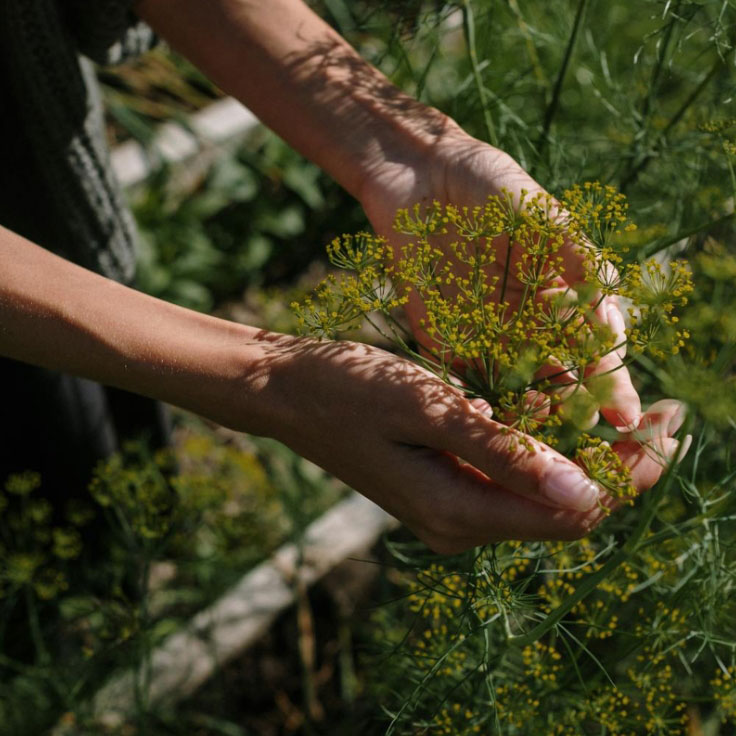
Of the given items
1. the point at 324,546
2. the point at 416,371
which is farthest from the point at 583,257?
the point at 324,546

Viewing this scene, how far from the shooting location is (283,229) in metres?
2.78

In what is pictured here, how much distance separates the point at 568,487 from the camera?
851mm

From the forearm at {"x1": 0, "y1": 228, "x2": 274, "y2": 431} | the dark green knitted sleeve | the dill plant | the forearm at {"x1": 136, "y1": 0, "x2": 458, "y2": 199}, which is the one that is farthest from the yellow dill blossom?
the dark green knitted sleeve

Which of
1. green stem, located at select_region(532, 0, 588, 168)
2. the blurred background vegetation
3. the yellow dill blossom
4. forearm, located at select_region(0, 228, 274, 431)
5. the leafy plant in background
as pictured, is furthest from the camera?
the leafy plant in background

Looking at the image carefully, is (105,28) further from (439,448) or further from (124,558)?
(124,558)

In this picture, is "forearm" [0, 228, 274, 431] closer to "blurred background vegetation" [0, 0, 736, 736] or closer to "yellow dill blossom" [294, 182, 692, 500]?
"yellow dill blossom" [294, 182, 692, 500]

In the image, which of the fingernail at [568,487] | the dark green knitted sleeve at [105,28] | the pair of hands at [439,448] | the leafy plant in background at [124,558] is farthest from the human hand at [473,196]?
the leafy plant in background at [124,558]

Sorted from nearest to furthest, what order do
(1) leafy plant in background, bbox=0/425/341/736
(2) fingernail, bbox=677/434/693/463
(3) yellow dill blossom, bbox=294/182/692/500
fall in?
(2) fingernail, bbox=677/434/693/463
(3) yellow dill blossom, bbox=294/182/692/500
(1) leafy plant in background, bbox=0/425/341/736

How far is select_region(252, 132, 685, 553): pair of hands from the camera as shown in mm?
871

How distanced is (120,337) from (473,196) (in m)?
0.52

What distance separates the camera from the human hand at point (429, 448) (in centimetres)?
87

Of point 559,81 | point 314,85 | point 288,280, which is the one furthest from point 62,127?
point 288,280

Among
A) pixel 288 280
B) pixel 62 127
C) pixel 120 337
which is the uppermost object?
pixel 62 127

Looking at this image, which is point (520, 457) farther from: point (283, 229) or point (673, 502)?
point (283, 229)
